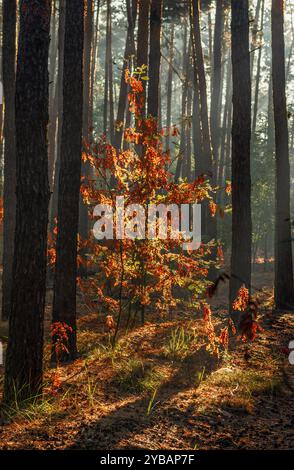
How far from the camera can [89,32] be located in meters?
18.0

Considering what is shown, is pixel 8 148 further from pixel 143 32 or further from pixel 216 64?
pixel 216 64

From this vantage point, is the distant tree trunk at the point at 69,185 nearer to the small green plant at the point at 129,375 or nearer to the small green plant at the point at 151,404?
the small green plant at the point at 129,375

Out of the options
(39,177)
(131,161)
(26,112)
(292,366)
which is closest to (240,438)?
(292,366)

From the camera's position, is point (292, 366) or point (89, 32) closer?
point (292, 366)

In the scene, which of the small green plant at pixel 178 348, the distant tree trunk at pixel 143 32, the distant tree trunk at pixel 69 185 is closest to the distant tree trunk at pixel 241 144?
the small green plant at pixel 178 348

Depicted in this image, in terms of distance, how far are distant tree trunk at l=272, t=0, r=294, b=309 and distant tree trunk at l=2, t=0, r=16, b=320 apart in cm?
558

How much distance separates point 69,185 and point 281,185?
5.94 metres

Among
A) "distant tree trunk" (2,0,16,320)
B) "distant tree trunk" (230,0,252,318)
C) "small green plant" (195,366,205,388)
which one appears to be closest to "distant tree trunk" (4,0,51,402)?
"small green plant" (195,366,205,388)

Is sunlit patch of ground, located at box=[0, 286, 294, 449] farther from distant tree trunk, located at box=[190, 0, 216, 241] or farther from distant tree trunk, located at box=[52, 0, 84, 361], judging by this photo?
distant tree trunk, located at box=[190, 0, 216, 241]

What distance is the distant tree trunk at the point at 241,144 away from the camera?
31.3ft

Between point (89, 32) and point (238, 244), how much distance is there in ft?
37.0

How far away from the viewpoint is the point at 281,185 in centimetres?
1223

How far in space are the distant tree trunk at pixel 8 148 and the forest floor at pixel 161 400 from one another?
7.93 ft
